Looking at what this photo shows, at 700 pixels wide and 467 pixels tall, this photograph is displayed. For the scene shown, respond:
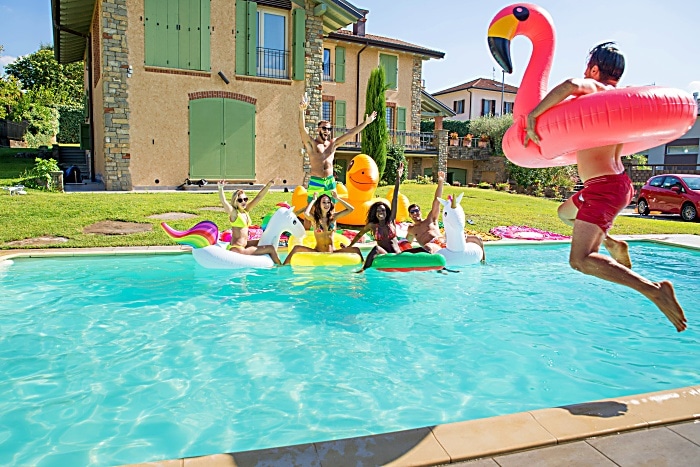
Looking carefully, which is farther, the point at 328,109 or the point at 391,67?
the point at 391,67

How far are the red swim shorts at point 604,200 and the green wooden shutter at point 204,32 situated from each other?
15.6 metres

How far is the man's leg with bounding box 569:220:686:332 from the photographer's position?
367cm

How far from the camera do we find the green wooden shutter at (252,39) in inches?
706

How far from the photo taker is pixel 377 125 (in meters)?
21.6

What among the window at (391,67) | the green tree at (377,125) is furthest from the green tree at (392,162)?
the window at (391,67)

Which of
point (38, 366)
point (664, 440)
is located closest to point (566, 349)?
point (664, 440)

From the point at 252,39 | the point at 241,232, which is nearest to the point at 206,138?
the point at 252,39

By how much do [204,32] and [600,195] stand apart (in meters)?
16.1

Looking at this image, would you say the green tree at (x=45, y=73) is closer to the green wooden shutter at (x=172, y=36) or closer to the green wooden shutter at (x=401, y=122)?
the green wooden shutter at (x=401, y=122)

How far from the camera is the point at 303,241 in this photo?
901 cm

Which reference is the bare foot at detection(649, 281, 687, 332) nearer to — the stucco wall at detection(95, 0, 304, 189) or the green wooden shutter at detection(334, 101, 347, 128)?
the stucco wall at detection(95, 0, 304, 189)

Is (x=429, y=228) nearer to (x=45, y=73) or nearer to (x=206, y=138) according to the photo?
(x=206, y=138)

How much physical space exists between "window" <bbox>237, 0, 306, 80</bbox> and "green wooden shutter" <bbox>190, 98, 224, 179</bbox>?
1.62 metres

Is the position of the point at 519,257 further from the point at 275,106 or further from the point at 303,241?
the point at 275,106
